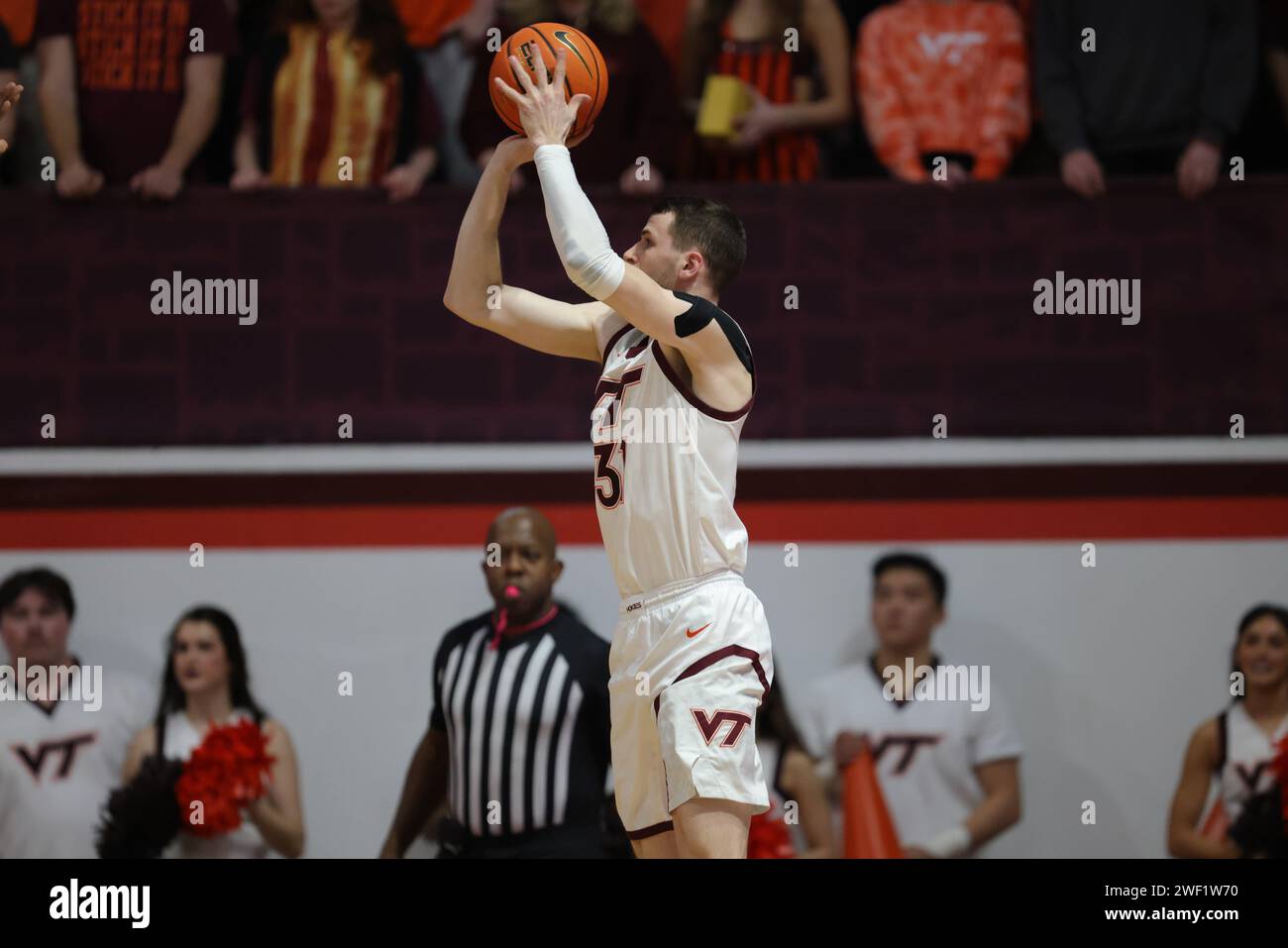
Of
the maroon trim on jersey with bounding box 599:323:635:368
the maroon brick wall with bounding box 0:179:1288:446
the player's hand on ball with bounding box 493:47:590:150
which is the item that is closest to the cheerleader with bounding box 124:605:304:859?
the maroon brick wall with bounding box 0:179:1288:446

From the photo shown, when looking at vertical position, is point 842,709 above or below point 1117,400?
below

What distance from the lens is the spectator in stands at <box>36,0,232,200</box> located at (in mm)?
6945

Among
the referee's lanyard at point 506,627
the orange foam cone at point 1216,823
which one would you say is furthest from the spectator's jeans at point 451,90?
the orange foam cone at point 1216,823

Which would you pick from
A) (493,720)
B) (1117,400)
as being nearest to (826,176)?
(1117,400)

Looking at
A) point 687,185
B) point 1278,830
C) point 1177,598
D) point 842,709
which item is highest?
point 687,185

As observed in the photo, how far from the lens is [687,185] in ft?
21.6

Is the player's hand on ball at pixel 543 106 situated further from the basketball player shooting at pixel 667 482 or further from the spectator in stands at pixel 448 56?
the spectator in stands at pixel 448 56

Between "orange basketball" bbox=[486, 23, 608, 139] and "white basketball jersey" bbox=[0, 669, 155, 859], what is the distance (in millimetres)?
3230

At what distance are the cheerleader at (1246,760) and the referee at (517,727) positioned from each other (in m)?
2.21

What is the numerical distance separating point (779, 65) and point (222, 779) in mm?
3662
